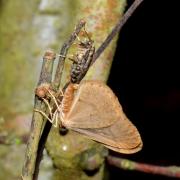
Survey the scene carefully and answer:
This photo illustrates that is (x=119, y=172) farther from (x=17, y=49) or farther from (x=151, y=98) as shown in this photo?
(x=17, y=49)

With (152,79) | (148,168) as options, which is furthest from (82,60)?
(152,79)

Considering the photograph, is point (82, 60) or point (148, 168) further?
point (148, 168)

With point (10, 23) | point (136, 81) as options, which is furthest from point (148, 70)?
point (10, 23)

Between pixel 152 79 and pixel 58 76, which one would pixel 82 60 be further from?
pixel 152 79

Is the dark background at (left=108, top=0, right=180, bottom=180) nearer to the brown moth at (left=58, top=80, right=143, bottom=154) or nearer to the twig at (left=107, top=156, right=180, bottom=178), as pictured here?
the twig at (left=107, top=156, right=180, bottom=178)

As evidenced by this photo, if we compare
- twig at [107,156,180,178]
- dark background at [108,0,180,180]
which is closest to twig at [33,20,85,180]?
twig at [107,156,180,178]

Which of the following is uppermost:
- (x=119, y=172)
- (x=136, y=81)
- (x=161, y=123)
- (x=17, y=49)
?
(x=17, y=49)

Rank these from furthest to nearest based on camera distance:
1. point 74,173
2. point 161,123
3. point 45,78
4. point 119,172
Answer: point 161,123, point 119,172, point 74,173, point 45,78
